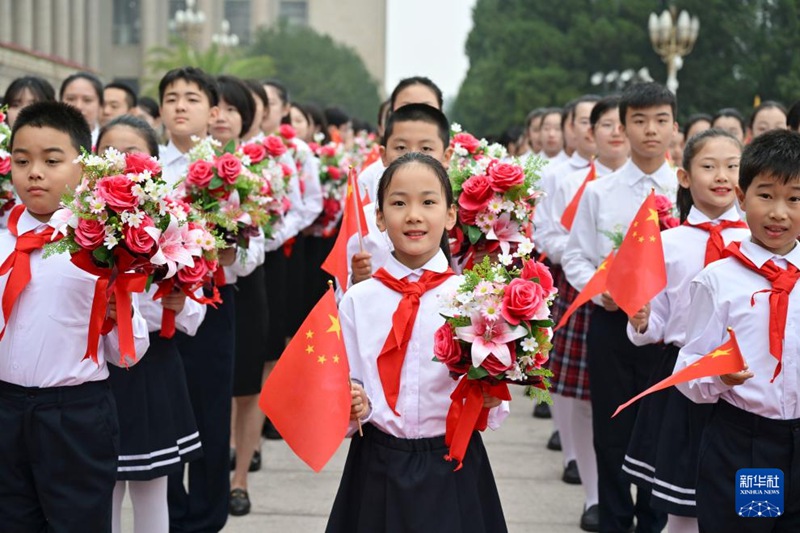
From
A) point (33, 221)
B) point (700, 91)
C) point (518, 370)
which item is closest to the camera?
point (518, 370)

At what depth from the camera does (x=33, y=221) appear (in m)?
3.72

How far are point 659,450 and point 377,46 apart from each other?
233 feet

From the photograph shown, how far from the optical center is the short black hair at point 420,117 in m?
4.71

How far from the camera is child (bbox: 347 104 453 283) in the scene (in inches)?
184

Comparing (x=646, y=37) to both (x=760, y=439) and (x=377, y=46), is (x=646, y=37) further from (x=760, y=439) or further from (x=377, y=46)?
(x=377, y=46)

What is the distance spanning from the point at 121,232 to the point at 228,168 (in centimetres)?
127

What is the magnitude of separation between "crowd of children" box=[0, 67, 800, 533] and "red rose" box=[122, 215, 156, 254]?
1.02 feet

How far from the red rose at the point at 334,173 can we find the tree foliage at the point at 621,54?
18.1 metres

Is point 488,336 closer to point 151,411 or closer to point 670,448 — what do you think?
point 670,448

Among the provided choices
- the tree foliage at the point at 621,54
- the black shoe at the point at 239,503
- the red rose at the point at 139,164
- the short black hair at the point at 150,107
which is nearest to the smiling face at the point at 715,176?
the red rose at the point at 139,164

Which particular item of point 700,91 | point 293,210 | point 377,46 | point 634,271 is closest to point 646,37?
point 700,91

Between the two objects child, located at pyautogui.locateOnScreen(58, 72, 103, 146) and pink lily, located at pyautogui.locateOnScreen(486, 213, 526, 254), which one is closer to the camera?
pink lily, located at pyautogui.locateOnScreen(486, 213, 526, 254)

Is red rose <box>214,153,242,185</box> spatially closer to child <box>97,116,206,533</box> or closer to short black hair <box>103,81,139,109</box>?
child <box>97,116,206,533</box>

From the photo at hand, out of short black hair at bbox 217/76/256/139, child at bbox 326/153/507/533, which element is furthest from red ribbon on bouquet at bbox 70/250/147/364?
short black hair at bbox 217/76/256/139
